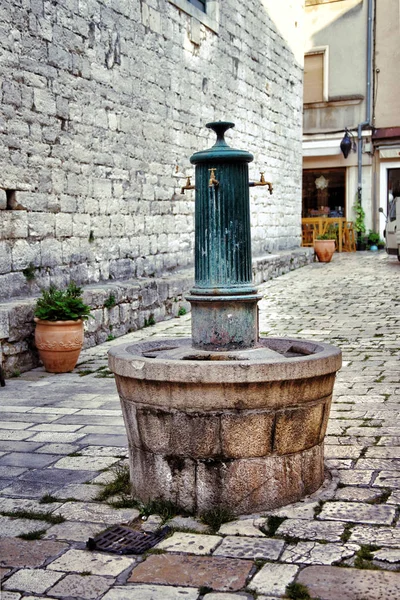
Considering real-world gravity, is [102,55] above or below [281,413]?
above

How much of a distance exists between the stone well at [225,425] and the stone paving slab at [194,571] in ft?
1.51

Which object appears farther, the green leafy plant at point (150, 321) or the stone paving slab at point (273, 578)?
the green leafy plant at point (150, 321)

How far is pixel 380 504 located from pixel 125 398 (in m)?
1.22

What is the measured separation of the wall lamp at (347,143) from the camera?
2209cm

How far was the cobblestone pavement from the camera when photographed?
2680mm

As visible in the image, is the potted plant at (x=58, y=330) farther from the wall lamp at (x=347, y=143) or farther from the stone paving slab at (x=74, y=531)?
the wall lamp at (x=347, y=143)

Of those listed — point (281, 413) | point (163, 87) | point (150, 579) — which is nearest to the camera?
point (150, 579)

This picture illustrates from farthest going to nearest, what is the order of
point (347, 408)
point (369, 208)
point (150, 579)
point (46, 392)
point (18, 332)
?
point (369, 208) < point (18, 332) < point (46, 392) < point (347, 408) < point (150, 579)

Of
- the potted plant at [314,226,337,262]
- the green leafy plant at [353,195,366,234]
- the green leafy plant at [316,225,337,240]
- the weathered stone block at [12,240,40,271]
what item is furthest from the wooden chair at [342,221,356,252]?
the weathered stone block at [12,240,40,271]

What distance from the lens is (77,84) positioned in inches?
326

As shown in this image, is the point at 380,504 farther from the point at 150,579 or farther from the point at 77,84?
the point at 77,84

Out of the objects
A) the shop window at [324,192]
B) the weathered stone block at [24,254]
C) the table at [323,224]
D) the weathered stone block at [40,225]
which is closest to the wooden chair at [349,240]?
the table at [323,224]

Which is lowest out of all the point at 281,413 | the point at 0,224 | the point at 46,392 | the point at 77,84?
the point at 46,392

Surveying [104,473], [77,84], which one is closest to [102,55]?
[77,84]
